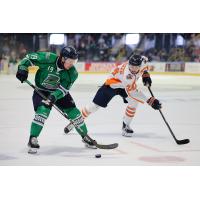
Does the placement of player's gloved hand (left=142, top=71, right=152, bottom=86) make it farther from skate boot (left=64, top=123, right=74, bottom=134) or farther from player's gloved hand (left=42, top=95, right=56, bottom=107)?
player's gloved hand (left=42, top=95, right=56, bottom=107)

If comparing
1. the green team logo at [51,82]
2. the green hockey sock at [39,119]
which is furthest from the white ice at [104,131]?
the green team logo at [51,82]

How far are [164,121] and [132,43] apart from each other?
2.18 ft

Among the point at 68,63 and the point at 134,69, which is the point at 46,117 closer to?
the point at 68,63

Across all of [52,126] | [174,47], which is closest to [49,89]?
[52,126]

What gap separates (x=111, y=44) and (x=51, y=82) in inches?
28.2

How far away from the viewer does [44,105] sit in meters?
3.07

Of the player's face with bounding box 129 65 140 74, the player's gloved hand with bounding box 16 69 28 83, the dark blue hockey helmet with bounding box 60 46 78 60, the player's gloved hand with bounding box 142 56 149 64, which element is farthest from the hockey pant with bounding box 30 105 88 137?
the player's gloved hand with bounding box 142 56 149 64

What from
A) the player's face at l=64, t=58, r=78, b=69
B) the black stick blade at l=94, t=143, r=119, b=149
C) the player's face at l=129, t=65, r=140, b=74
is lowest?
the black stick blade at l=94, t=143, r=119, b=149

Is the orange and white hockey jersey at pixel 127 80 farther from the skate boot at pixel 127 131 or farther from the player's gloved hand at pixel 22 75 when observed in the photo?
the player's gloved hand at pixel 22 75

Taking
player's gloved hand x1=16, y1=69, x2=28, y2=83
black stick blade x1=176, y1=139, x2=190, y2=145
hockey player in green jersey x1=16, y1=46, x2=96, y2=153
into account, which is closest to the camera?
player's gloved hand x1=16, y1=69, x2=28, y2=83

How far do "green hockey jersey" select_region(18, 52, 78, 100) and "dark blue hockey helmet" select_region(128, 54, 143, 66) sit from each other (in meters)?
0.52

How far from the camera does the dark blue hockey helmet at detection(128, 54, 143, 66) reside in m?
3.38

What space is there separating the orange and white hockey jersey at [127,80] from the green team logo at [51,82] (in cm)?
58
